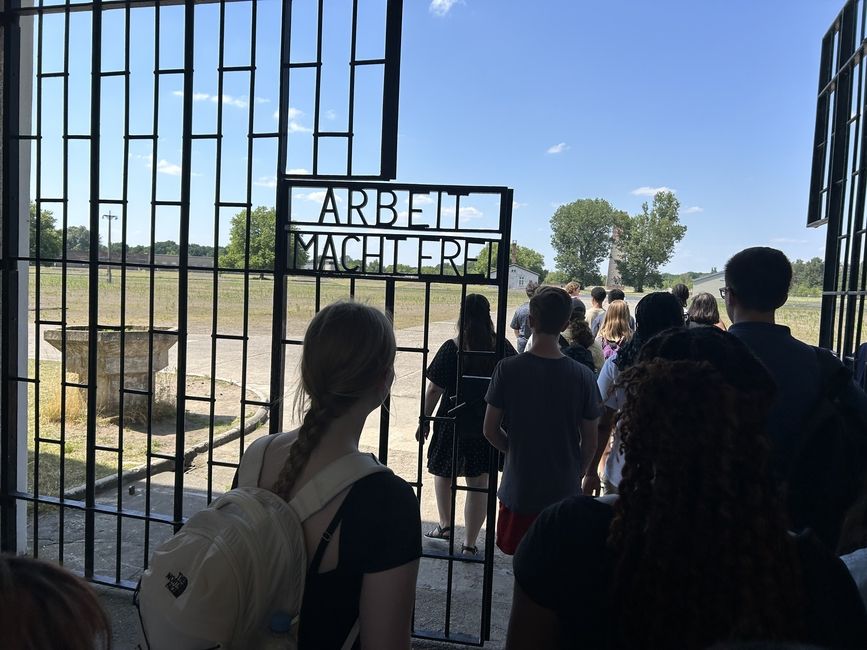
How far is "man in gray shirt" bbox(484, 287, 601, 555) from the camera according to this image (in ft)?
11.7

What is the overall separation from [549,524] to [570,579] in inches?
4.3

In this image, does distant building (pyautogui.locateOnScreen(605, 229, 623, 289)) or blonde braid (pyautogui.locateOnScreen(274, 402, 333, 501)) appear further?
distant building (pyautogui.locateOnScreen(605, 229, 623, 289))

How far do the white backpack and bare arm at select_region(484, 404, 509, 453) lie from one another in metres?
2.22

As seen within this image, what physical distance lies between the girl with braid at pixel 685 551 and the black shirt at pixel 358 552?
0.29 m


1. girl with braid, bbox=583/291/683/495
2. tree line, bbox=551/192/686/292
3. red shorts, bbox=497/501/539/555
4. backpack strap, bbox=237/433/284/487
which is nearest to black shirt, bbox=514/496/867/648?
backpack strap, bbox=237/433/284/487

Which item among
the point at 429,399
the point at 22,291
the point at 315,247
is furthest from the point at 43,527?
the point at 315,247

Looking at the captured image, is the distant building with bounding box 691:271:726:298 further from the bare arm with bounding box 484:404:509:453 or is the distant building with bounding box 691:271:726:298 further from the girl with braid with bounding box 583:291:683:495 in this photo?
the bare arm with bounding box 484:404:509:453

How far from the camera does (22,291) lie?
13.0 feet

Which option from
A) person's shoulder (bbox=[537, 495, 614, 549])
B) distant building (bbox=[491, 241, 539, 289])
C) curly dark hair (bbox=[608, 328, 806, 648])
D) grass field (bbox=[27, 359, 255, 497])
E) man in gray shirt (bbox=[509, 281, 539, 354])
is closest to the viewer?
curly dark hair (bbox=[608, 328, 806, 648])

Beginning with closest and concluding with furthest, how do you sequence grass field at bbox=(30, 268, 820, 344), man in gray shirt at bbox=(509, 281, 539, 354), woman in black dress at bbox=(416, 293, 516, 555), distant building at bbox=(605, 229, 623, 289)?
1. woman in black dress at bbox=(416, 293, 516, 555)
2. man in gray shirt at bbox=(509, 281, 539, 354)
3. grass field at bbox=(30, 268, 820, 344)
4. distant building at bbox=(605, 229, 623, 289)

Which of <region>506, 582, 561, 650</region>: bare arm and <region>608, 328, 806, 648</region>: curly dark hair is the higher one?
<region>608, 328, 806, 648</region>: curly dark hair

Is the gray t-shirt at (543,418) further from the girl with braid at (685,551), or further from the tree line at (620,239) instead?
the tree line at (620,239)

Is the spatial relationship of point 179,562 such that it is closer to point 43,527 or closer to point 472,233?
point 472,233

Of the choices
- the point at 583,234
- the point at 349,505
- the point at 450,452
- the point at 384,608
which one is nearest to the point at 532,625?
the point at 384,608
